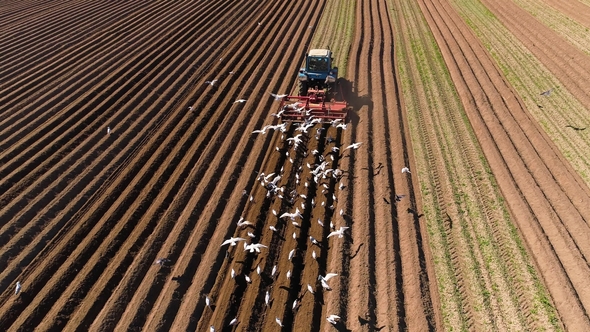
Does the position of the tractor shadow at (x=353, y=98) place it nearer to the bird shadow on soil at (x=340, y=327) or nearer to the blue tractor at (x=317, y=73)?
the blue tractor at (x=317, y=73)

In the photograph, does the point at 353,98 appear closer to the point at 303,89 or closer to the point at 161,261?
the point at 303,89

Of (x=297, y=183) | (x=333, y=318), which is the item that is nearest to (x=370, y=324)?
(x=333, y=318)

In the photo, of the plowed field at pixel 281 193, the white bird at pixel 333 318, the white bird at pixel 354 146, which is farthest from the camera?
the white bird at pixel 354 146

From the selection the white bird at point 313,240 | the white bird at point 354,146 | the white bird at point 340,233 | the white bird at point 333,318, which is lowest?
the white bird at point 333,318

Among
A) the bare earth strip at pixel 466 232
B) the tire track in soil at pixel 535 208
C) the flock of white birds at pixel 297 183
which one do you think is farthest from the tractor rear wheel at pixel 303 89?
the tire track in soil at pixel 535 208

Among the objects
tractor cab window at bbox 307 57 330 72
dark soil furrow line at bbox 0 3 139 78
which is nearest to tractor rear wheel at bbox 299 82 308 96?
tractor cab window at bbox 307 57 330 72

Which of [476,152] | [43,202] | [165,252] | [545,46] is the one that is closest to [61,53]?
[43,202]

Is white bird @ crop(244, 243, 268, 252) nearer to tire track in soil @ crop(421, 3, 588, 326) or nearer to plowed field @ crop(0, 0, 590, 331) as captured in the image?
plowed field @ crop(0, 0, 590, 331)
